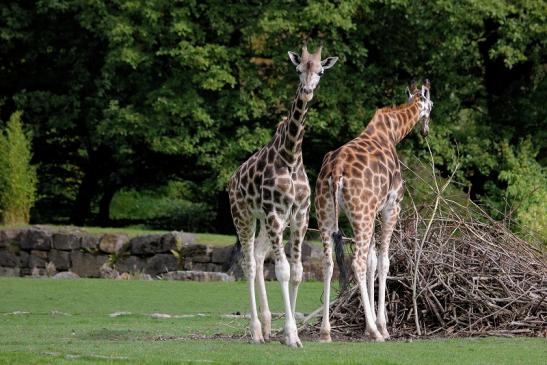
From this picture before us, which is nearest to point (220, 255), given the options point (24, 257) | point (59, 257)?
point (59, 257)

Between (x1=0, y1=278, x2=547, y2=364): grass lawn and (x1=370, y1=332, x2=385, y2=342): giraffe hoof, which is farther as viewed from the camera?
(x1=370, y1=332, x2=385, y2=342): giraffe hoof

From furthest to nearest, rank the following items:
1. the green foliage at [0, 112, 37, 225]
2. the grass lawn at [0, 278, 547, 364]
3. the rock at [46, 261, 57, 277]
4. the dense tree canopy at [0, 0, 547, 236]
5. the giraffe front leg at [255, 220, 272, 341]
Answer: the green foliage at [0, 112, 37, 225]
the dense tree canopy at [0, 0, 547, 236]
the rock at [46, 261, 57, 277]
the giraffe front leg at [255, 220, 272, 341]
the grass lawn at [0, 278, 547, 364]

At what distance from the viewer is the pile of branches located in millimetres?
15086

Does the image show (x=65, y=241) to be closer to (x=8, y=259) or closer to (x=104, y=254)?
(x=104, y=254)

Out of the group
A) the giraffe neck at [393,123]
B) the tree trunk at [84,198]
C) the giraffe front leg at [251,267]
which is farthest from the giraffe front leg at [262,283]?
the tree trunk at [84,198]

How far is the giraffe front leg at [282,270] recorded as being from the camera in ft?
43.9

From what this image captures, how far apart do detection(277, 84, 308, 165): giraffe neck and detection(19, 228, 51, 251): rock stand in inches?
700

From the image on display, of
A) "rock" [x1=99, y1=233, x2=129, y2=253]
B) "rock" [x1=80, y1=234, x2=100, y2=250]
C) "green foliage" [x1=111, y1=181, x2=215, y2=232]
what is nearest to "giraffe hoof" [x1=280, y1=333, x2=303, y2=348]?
"rock" [x1=99, y1=233, x2=129, y2=253]

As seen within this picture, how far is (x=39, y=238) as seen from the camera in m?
30.6

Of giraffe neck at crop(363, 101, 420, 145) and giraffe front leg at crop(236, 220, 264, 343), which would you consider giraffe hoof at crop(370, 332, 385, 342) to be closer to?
giraffe front leg at crop(236, 220, 264, 343)

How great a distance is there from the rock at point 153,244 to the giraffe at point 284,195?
1555 centimetres

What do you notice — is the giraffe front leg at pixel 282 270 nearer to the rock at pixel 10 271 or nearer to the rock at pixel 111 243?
the rock at pixel 111 243

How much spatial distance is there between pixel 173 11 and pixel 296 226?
18.6 m

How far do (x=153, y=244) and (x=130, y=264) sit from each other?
30.2 inches
